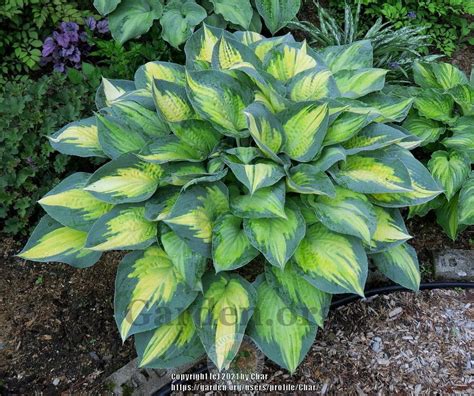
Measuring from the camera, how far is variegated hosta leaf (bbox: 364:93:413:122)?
1966 millimetres

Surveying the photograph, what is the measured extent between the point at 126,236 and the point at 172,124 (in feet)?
1.37

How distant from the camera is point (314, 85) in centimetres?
188

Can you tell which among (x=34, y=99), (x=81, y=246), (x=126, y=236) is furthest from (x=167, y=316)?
(x=34, y=99)

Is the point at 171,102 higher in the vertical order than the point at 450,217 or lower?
higher

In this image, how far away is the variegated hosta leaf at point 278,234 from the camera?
1.62 m

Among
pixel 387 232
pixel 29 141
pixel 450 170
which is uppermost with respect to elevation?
pixel 29 141

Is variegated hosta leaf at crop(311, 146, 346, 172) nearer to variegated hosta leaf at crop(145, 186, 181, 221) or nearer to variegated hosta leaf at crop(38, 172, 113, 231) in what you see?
variegated hosta leaf at crop(145, 186, 181, 221)

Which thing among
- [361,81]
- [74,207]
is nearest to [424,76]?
[361,81]

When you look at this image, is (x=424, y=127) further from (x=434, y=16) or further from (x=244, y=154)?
(x=434, y=16)

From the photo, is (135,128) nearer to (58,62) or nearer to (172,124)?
(172,124)

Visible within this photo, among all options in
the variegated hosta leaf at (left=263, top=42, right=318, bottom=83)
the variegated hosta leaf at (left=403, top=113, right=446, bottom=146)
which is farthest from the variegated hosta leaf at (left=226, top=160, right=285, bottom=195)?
the variegated hosta leaf at (left=403, top=113, right=446, bottom=146)

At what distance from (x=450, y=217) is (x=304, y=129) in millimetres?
1083

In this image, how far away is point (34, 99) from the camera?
244 centimetres

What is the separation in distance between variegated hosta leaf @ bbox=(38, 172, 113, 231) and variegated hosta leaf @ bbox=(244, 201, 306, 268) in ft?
1.82
